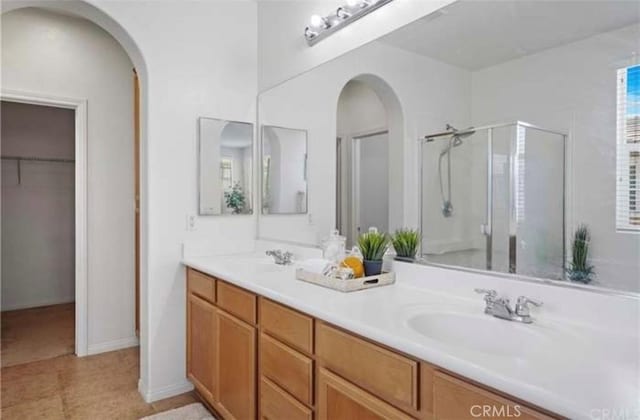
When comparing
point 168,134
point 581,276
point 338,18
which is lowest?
point 581,276

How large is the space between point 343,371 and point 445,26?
143cm

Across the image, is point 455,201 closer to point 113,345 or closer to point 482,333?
point 482,333

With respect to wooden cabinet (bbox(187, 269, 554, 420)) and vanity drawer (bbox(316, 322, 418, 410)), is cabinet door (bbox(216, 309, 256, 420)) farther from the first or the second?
vanity drawer (bbox(316, 322, 418, 410))

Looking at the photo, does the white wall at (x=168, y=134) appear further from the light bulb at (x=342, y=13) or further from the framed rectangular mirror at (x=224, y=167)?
the light bulb at (x=342, y=13)

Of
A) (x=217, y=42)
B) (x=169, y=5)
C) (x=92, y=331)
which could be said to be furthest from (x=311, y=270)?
(x=92, y=331)

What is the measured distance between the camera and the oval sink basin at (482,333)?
1140 mm

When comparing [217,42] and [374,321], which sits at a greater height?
[217,42]

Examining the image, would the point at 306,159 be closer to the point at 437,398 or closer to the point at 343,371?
the point at 343,371

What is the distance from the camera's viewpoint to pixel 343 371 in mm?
1275

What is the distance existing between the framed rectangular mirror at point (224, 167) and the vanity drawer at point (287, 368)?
47.4 inches

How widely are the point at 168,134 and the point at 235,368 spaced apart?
1471 millimetres

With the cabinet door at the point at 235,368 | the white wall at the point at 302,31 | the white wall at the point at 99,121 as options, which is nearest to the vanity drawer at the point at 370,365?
the cabinet door at the point at 235,368

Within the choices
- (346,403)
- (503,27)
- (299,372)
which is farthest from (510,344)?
(503,27)

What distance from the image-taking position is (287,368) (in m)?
1.55
